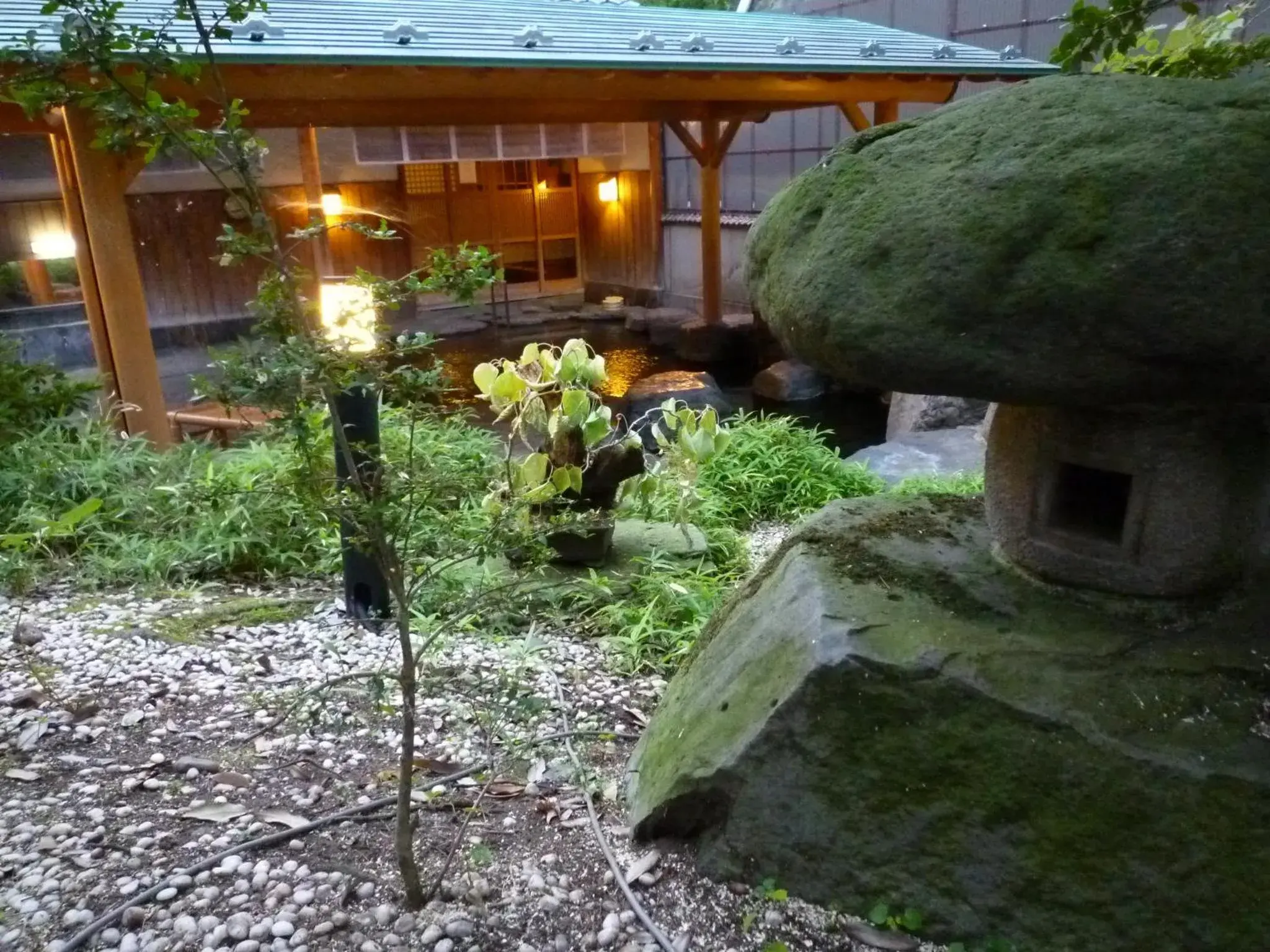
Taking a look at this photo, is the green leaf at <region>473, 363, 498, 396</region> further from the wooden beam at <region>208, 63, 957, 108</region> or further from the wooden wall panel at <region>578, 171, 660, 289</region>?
the wooden wall panel at <region>578, 171, 660, 289</region>

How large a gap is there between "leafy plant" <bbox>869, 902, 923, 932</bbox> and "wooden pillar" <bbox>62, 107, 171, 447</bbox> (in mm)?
4985

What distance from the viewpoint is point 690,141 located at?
→ 33.8 feet

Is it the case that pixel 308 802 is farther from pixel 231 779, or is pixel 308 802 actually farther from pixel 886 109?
pixel 886 109

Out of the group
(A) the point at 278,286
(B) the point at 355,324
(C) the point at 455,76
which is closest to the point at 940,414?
(C) the point at 455,76

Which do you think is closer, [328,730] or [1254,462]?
[1254,462]

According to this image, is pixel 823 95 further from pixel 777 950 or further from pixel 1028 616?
pixel 777 950

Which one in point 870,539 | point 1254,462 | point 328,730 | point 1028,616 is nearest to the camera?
point 1254,462

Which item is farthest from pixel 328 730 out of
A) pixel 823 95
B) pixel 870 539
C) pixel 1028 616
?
pixel 823 95

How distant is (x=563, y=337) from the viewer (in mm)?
13547

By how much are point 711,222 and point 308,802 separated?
989 cm

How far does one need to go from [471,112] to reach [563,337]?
242 inches

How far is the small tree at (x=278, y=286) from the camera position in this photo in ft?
5.21

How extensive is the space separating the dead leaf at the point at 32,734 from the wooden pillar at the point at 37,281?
8.71 m

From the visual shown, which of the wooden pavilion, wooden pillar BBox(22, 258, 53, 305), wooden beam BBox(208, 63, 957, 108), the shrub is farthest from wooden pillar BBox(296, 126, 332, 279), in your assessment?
wooden pillar BBox(22, 258, 53, 305)
